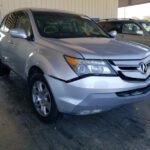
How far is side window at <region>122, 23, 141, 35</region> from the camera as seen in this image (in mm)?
8183

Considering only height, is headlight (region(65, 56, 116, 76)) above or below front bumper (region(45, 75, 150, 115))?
above

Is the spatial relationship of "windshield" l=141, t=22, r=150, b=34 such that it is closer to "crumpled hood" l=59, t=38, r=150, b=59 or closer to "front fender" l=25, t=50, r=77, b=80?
"crumpled hood" l=59, t=38, r=150, b=59

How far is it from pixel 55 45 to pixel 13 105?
1.38 metres

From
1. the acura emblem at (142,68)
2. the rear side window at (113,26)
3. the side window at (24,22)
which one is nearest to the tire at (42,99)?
the side window at (24,22)

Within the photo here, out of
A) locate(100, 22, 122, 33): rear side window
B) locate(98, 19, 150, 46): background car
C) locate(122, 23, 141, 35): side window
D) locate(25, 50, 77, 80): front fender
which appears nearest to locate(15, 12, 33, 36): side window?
locate(25, 50, 77, 80): front fender

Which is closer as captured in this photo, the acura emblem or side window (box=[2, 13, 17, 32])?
the acura emblem

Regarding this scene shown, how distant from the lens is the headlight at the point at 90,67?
270cm

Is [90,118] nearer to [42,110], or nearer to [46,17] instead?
[42,110]

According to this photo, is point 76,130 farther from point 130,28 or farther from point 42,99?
point 130,28

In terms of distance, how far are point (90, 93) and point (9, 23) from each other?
2843 millimetres

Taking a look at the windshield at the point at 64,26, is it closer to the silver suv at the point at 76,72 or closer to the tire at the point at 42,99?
the silver suv at the point at 76,72

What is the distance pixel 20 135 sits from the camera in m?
2.95

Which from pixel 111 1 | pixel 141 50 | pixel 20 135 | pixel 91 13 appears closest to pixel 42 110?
pixel 20 135

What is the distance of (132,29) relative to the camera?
27.5ft
